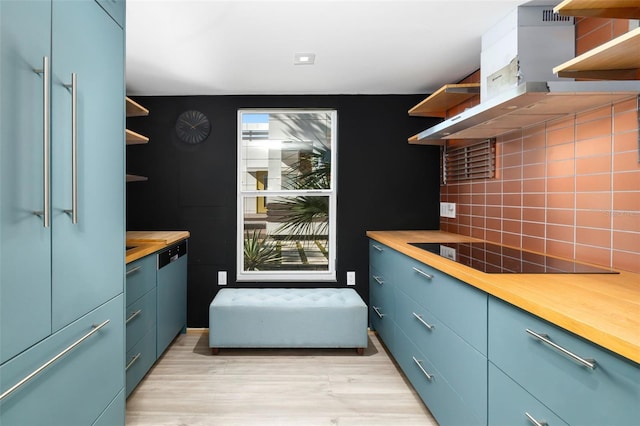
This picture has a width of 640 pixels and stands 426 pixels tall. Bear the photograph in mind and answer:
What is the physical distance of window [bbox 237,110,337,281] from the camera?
359 cm

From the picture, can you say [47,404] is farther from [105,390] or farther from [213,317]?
[213,317]

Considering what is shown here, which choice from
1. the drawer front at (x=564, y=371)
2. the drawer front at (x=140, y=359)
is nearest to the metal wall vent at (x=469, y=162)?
the drawer front at (x=564, y=371)

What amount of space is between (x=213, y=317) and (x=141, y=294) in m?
0.66

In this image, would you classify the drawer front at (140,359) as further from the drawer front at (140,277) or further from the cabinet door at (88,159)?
the cabinet door at (88,159)

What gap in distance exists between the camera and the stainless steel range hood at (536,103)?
1432 millimetres

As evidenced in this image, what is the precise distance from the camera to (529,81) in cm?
171

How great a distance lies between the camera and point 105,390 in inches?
60.1

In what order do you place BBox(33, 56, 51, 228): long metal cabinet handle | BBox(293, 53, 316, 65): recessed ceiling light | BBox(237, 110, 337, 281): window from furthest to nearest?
1. BBox(237, 110, 337, 281): window
2. BBox(293, 53, 316, 65): recessed ceiling light
3. BBox(33, 56, 51, 228): long metal cabinet handle

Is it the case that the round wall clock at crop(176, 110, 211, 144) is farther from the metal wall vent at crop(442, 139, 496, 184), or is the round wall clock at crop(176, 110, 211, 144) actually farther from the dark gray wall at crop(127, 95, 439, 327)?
the metal wall vent at crop(442, 139, 496, 184)

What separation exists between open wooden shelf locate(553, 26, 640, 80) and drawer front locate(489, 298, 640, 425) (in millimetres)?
901

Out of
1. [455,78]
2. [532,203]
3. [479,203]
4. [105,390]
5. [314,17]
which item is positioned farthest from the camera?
[455,78]

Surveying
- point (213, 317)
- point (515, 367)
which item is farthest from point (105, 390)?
point (515, 367)

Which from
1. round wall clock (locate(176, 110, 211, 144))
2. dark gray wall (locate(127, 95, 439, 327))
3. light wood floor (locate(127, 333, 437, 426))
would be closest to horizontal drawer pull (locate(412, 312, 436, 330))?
light wood floor (locate(127, 333, 437, 426))

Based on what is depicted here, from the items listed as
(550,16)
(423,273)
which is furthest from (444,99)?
(423,273)
